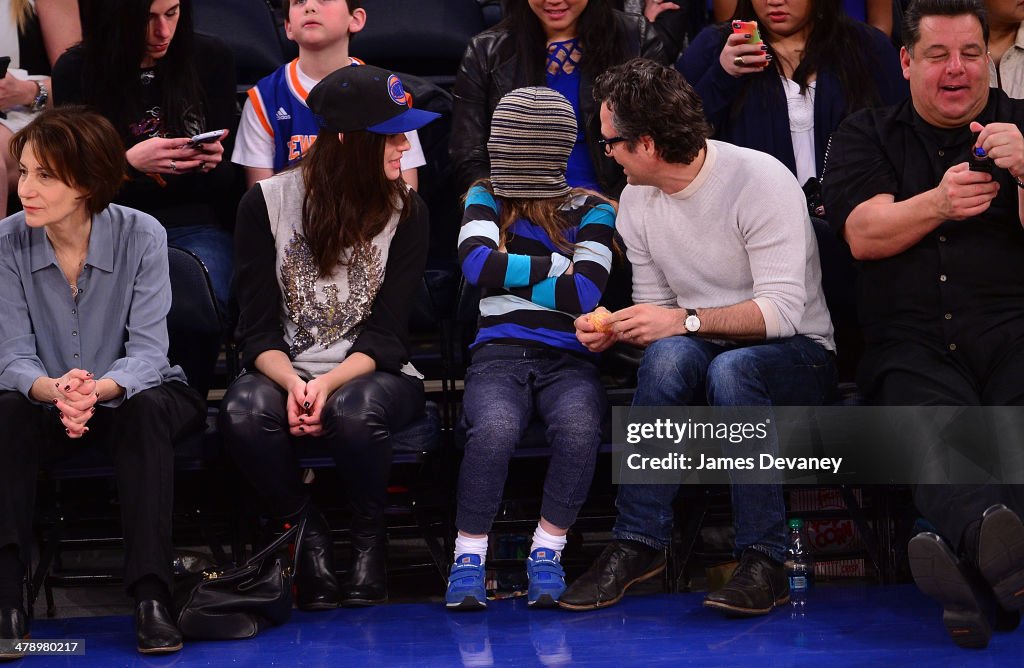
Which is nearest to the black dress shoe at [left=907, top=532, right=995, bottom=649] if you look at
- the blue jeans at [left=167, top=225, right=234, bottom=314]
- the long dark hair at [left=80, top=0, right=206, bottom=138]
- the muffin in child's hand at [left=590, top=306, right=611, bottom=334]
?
the muffin in child's hand at [left=590, top=306, right=611, bottom=334]

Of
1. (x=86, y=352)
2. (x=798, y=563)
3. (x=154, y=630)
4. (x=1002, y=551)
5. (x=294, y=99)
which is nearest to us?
(x=1002, y=551)

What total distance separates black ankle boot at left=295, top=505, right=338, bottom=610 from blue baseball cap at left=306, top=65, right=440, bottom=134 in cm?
106

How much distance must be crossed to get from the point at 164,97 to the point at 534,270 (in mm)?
1435

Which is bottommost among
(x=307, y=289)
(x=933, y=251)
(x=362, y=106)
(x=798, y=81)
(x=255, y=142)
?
(x=307, y=289)

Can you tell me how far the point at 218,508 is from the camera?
3561 millimetres

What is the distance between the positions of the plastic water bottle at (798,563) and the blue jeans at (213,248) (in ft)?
5.84

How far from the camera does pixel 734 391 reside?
3223 millimetres

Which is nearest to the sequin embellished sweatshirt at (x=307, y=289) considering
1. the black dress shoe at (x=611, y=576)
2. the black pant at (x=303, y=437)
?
the black pant at (x=303, y=437)

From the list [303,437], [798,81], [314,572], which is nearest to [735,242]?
[798,81]

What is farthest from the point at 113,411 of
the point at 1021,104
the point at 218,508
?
the point at 1021,104

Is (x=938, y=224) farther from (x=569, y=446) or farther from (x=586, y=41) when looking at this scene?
(x=586, y=41)

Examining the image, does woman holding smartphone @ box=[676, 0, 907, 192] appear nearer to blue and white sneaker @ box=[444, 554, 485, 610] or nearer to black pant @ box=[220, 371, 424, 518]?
black pant @ box=[220, 371, 424, 518]

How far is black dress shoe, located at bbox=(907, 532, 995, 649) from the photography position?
2.76m

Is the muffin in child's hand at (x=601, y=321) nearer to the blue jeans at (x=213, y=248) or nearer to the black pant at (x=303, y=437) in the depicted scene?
the black pant at (x=303, y=437)
